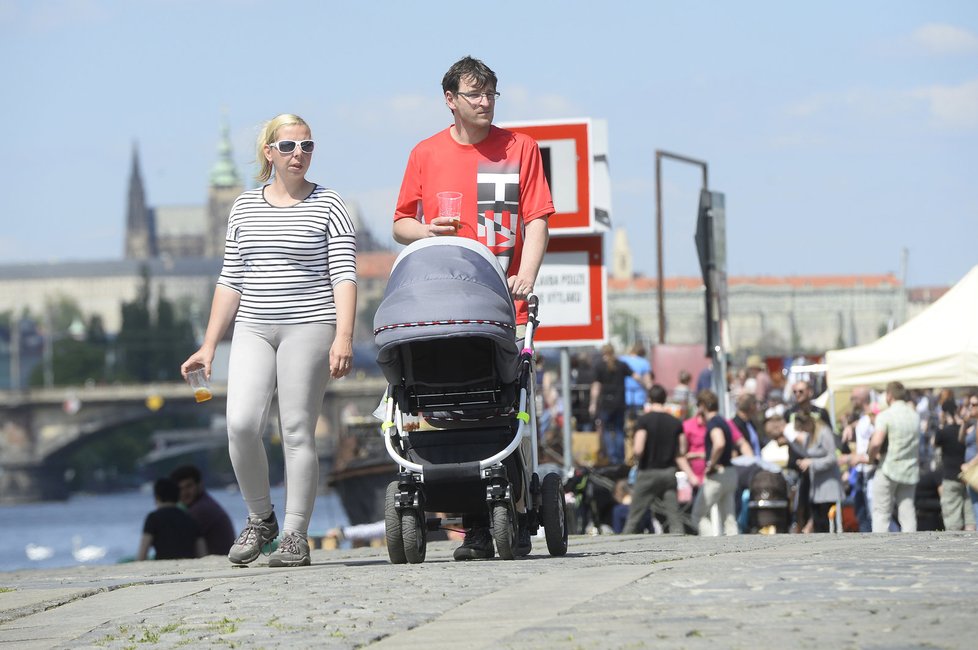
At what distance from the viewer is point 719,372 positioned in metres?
14.9

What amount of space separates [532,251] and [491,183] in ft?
1.03

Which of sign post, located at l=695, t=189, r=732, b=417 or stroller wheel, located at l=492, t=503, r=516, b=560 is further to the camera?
sign post, located at l=695, t=189, r=732, b=417

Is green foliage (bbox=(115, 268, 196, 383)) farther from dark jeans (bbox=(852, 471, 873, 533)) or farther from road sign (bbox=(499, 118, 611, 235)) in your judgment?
road sign (bbox=(499, 118, 611, 235))

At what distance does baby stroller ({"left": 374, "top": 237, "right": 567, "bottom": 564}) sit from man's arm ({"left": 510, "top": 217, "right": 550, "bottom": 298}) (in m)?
0.12

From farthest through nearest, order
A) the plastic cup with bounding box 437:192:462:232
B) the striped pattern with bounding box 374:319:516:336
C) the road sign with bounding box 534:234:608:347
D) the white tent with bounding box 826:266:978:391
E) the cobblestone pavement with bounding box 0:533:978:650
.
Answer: the white tent with bounding box 826:266:978:391
the road sign with bounding box 534:234:608:347
the plastic cup with bounding box 437:192:462:232
the striped pattern with bounding box 374:319:516:336
the cobblestone pavement with bounding box 0:533:978:650

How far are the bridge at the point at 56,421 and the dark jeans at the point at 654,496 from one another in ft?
346

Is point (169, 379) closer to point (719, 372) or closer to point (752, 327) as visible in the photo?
point (752, 327)

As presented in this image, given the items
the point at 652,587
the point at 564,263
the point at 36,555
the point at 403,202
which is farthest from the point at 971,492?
the point at 36,555

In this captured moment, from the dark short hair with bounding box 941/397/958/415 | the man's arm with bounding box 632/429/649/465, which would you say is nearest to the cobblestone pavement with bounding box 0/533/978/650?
the man's arm with bounding box 632/429/649/465

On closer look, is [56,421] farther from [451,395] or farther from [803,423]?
[451,395]

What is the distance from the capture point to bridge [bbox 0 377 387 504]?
12369cm

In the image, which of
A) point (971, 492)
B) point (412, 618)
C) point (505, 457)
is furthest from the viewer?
point (971, 492)

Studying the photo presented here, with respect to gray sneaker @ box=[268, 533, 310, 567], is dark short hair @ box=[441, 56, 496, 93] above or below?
above

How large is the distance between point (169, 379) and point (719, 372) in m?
153
